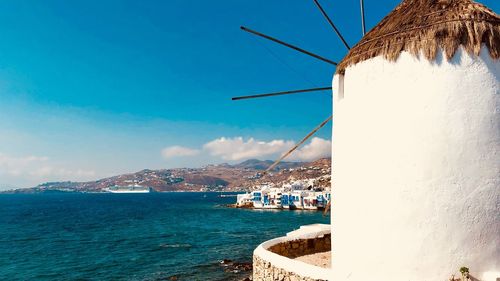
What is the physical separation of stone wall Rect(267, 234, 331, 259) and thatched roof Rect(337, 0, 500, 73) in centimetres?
684

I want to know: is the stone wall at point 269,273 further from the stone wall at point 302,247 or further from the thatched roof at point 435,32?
the thatched roof at point 435,32

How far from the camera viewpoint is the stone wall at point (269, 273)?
8148mm

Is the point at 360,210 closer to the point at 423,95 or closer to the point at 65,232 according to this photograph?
the point at 423,95

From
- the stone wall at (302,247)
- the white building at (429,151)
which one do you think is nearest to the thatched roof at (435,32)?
the white building at (429,151)

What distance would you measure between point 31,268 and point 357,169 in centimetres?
2590

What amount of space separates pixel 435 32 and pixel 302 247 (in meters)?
8.57

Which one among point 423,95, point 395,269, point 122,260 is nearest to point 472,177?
point 423,95

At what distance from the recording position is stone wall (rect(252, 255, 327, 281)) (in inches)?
321

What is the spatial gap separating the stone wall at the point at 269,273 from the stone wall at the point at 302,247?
134 cm

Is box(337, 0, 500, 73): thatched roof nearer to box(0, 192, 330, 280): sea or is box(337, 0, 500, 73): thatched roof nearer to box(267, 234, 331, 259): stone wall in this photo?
box(267, 234, 331, 259): stone wall

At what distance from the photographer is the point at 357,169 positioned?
20.3 feet

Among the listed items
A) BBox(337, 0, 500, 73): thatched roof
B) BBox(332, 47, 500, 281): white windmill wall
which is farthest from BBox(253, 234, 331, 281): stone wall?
BBox(337, 0, 500, 73): thatched roof

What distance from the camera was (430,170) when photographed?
17.9ft

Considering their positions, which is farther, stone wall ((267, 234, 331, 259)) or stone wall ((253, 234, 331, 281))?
stone wall ((267, 234, 331, 259))
